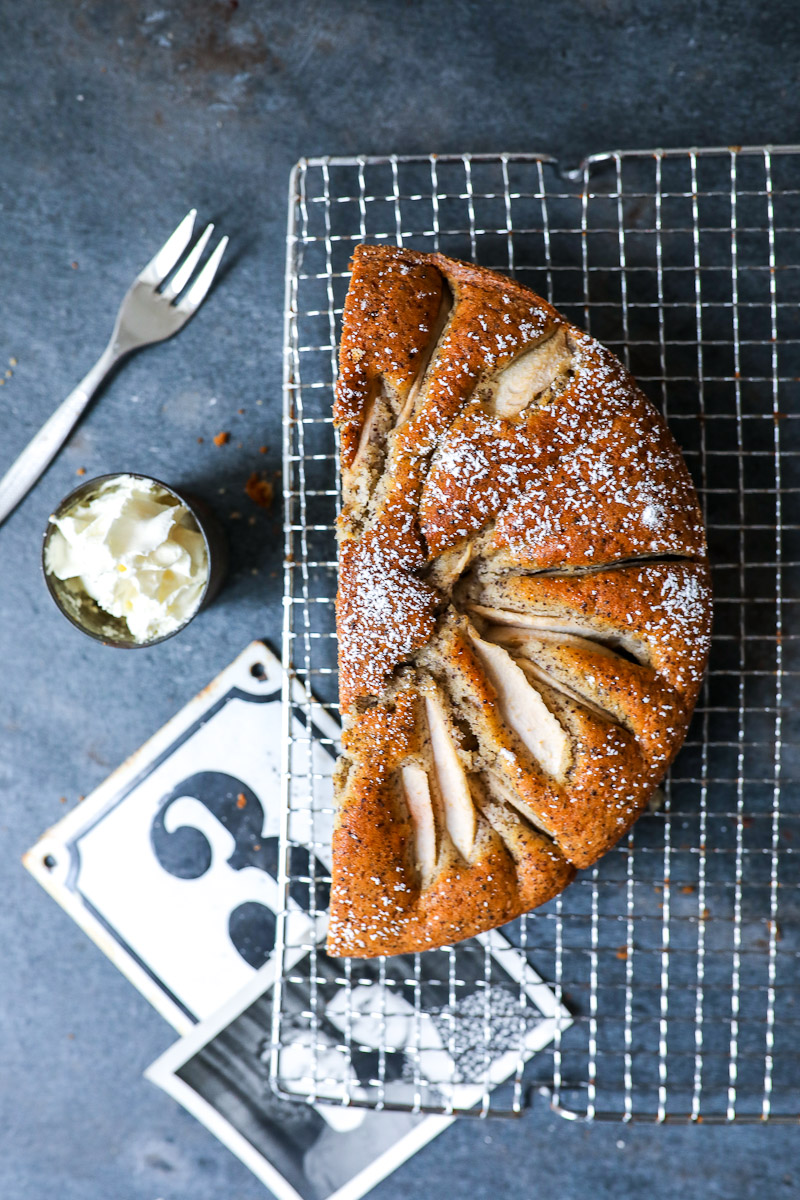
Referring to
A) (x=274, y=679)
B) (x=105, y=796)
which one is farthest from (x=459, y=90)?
(x=105, y=796)

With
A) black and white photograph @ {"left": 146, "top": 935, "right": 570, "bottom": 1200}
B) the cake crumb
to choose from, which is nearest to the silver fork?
the cake crumb

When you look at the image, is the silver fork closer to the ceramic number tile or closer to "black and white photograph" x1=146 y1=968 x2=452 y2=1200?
the ceramic number tile

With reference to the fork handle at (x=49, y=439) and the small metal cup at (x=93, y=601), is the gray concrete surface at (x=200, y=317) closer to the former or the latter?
the fork handle at (x=49, y=439)

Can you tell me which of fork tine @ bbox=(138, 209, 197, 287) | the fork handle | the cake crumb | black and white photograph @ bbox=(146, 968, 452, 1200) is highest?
fork tine @ bbox=(138, 209, 197, 287)

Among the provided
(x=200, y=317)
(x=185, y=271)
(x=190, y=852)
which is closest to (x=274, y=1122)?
(x=190, y=852)

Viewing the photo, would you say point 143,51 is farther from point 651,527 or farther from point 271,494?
point 651,527
